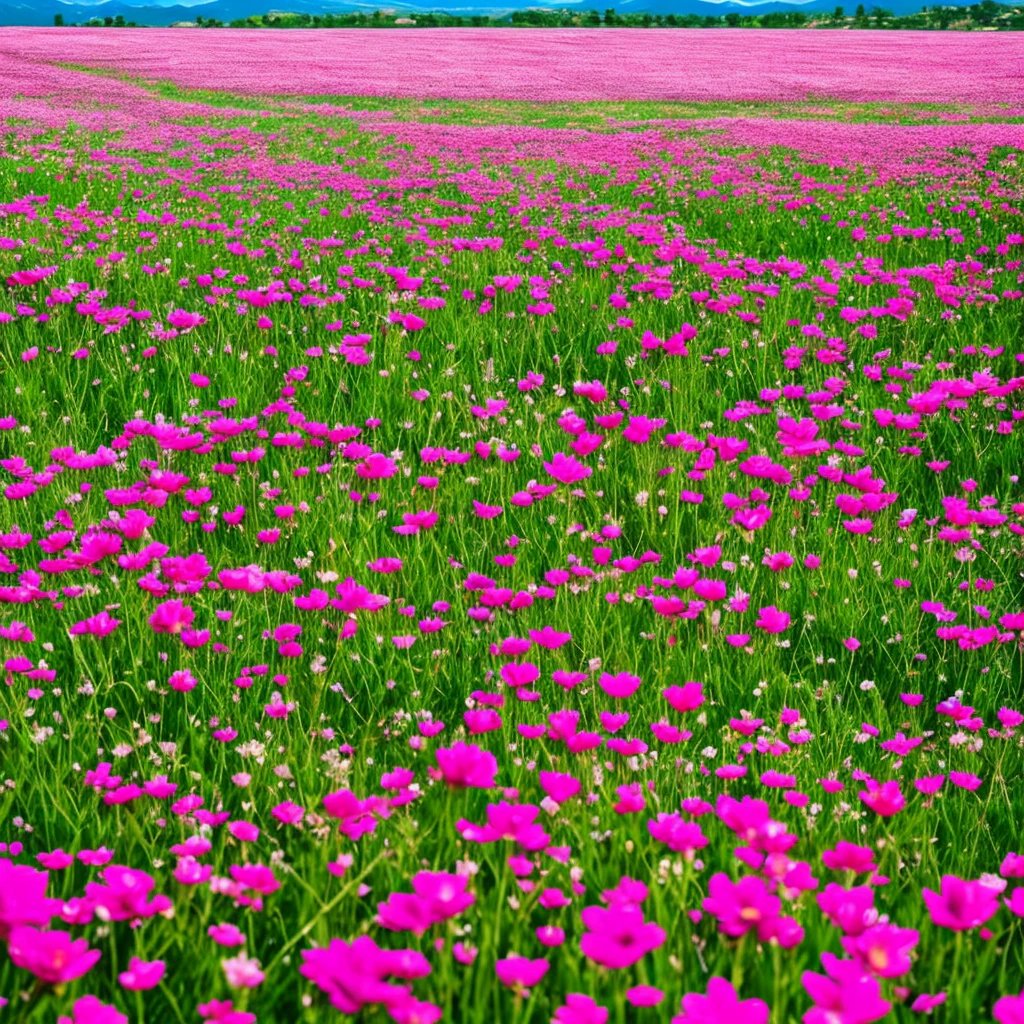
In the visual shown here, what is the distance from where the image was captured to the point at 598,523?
3732 millimetres

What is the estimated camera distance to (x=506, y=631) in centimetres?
294

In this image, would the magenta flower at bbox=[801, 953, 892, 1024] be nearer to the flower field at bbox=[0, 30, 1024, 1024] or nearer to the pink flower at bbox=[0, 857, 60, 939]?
the flower field at bbox=[0, 30, 1024, 1024]

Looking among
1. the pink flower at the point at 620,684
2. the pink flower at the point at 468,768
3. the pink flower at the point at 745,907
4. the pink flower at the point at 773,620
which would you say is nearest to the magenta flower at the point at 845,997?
the pink flower at the point at 745,907

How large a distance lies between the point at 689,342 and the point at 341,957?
493 cm

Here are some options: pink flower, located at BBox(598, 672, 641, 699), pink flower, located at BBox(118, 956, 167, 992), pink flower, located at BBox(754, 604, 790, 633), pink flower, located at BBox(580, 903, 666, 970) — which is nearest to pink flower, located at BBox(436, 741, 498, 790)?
pink flower, located at BBox(580, 903, 666, 970)

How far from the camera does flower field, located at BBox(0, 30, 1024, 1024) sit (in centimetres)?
168

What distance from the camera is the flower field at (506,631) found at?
168 centimetres

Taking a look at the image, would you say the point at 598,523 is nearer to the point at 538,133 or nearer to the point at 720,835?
Result: the point at 720,835

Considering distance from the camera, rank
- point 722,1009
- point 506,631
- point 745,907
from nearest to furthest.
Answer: point 722,1009, point 745,907, point 506,631

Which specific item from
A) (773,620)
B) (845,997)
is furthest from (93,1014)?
(773,620)

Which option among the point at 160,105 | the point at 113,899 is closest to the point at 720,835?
the point at 113,899

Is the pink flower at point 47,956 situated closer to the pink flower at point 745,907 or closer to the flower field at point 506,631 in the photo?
the flower field at point 506,631

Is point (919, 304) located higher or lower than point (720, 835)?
higher

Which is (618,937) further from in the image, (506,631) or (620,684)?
(506,631)
